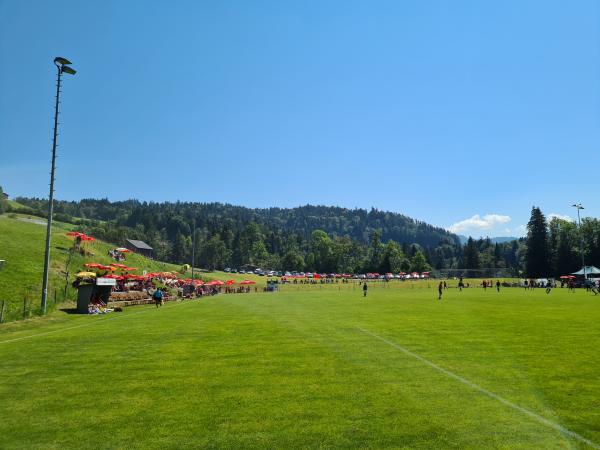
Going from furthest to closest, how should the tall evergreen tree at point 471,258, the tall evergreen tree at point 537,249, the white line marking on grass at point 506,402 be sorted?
1. the tall evergreen tree at point 471,258
2. the tall evergreen tree at point 537,249
3. the white line marking on grass at point 506,402

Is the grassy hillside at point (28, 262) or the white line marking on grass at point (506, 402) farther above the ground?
the grassy hillside at point (28, 262)

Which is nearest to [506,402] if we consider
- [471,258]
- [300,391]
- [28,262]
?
[300,391]

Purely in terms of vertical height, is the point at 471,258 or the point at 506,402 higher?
the point at 471,258

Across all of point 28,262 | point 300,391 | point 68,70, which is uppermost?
point 68,70

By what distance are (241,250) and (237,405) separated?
601 feet

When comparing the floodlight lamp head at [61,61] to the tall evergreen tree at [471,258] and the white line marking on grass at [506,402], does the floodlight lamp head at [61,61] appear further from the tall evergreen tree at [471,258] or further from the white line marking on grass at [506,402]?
the tall evergreen tree at [471,258]

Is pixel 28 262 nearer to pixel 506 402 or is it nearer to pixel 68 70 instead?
pixel 68 70

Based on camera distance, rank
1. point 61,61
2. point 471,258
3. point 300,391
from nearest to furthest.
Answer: point 300,391 → point 61,61 → point 471,258

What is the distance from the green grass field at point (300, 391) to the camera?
21.8 ft

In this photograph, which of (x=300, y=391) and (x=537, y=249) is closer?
(x=300, y=391)

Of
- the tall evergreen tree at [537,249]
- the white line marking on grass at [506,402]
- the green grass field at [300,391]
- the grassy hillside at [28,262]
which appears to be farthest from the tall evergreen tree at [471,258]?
the white line marking on grass at [506,402]

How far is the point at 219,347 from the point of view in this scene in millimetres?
14359

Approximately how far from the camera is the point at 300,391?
9023mm

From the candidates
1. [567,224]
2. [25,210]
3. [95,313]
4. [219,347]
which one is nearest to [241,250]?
[25,210]
